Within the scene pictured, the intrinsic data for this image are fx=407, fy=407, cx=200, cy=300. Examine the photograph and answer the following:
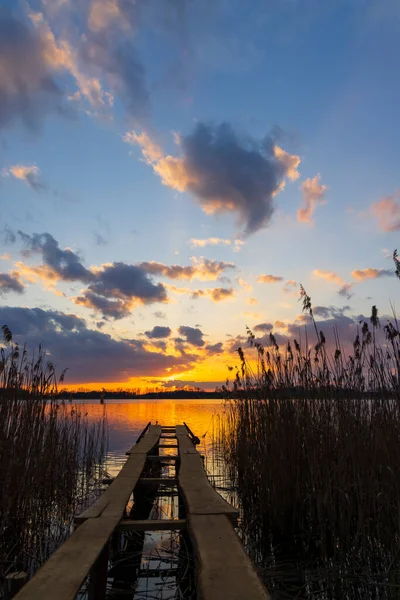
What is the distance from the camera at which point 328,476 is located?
3969mm

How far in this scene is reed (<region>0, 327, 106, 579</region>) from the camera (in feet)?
14.1

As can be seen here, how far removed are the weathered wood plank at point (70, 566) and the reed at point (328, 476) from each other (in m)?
1.71

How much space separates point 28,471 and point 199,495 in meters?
2.01

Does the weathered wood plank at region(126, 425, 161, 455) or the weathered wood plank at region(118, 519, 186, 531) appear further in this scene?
the weathered wood plank at region(126, 425, 161, 455)

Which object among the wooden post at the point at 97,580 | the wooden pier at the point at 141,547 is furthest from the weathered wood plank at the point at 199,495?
the wooden post at the point at 97,580

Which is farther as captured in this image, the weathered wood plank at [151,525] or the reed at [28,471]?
the reed at [28,471]

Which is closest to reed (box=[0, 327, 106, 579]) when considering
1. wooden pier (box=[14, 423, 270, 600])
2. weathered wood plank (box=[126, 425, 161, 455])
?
wooden pier (box=[14, 423, 270, 600])

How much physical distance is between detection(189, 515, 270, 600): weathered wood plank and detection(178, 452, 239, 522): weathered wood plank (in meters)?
0.25

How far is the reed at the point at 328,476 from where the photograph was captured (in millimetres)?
3641

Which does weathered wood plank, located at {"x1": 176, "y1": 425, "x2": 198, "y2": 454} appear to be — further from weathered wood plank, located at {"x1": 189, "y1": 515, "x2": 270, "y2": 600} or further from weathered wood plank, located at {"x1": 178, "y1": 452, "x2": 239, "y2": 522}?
weathered wood plank, located at {"x1": 189, "y1": 515, "x2": 270, "y2": 600}

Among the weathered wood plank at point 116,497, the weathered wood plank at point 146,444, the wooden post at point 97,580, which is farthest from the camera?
the weathered wood plank at point 146,444

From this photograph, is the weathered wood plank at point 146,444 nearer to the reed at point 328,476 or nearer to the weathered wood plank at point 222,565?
the reed at point 328,476

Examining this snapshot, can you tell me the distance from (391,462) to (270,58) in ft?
28.8

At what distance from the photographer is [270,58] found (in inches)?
360
